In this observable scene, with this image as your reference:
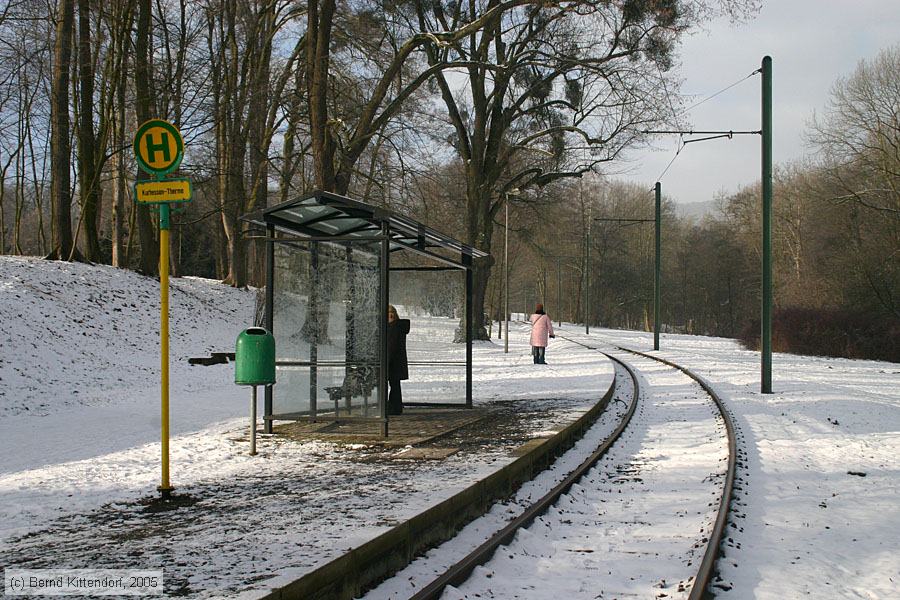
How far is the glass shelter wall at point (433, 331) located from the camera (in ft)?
40.3

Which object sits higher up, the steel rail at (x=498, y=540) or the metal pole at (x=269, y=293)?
the metal pole at (x=269, y=293)

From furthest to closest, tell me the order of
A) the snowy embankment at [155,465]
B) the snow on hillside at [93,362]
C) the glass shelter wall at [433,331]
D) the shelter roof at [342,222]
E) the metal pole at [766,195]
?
the metal pole at [766,195] → the glass shelter wall at [433,331] → the snow on hillside at [93,362] → the shelter roof at [342,222] → the snowy embankment at [155,465]

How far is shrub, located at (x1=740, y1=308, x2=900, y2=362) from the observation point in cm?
2955

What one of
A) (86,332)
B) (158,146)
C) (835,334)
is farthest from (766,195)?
(835,334)

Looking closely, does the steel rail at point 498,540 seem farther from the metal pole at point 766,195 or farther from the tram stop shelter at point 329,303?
the metal pole at point 766,195

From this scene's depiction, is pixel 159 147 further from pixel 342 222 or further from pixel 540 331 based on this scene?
pixel 540 331

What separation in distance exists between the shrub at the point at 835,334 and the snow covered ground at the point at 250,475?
11.8 meters

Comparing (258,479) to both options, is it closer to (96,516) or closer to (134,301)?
(96,516)

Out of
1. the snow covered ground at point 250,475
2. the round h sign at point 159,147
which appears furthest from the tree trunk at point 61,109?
the round h sign at point 159,147

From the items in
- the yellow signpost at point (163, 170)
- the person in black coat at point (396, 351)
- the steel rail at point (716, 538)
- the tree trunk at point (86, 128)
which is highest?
the tree trunk at point (86, 128)

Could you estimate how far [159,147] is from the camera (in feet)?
22.9

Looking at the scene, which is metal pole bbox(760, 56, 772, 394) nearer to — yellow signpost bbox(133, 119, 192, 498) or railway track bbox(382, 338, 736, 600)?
railway track bbox(382, 338, 736, 600)

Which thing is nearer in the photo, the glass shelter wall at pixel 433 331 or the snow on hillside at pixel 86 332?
the glass shelter wall at pixel 433 331
